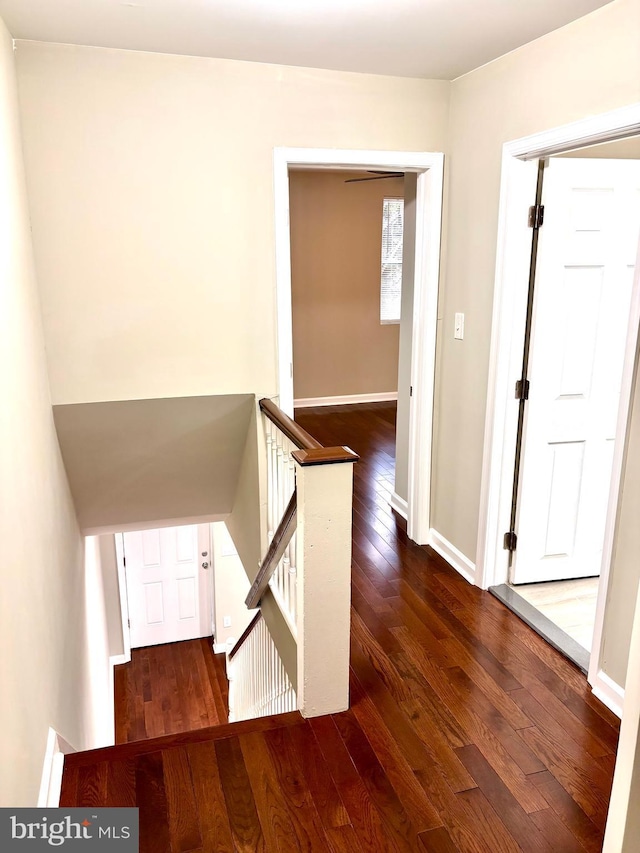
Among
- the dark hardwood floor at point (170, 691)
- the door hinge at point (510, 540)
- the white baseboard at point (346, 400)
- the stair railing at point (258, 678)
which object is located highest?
the door hinge at point (510, 540)

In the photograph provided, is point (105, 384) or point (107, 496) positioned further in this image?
point (107, 496)

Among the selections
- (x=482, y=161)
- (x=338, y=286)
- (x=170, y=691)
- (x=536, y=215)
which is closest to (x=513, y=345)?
(x=536, y=215)

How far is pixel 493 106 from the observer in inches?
114

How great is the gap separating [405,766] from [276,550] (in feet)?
3.27

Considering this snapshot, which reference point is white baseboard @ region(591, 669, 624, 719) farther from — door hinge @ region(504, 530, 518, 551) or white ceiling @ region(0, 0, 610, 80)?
white ceiling @ region(0, 0, 610, 80)

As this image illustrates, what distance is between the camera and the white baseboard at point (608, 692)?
2.38 m

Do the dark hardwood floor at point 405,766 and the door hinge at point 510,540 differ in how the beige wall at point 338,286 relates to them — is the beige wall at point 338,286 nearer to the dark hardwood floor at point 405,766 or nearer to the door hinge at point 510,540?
the door hinge at point 510,540

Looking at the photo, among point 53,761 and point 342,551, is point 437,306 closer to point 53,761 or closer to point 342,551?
point 342,551

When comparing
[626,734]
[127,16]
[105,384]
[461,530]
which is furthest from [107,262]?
[626,734]

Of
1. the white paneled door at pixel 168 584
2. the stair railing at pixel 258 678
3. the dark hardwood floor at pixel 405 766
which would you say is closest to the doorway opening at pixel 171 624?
the white paneled door at pixel 168 584

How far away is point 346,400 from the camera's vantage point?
7.41m

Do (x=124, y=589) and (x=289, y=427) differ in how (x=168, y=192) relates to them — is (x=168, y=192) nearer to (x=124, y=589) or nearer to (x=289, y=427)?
(x=289, y=427)

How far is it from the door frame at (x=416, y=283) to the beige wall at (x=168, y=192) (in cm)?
5

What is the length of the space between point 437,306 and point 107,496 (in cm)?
221
